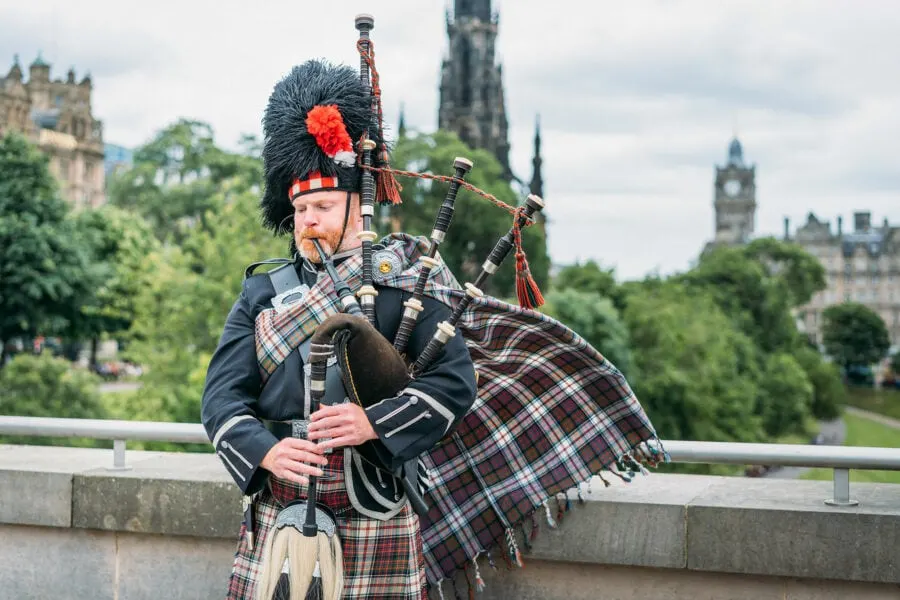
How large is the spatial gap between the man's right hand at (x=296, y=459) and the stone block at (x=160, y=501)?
1437 millimetres

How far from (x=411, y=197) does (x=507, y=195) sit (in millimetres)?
11055

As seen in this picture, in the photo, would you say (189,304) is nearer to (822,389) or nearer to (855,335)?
(822,389)

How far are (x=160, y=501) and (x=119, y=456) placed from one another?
0.30 m

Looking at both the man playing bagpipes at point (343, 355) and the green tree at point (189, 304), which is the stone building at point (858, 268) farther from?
the man playing bagpipes at point (343, 355)

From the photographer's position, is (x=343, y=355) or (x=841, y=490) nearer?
(x=343, y=355)

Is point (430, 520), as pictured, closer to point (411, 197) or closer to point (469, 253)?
point (411, 197)

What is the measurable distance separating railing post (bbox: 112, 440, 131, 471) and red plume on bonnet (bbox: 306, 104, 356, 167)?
1.98 m

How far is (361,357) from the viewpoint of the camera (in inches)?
134

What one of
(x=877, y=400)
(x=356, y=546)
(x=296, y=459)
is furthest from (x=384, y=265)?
(x=877, y=400)

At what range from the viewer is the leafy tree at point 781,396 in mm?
50000

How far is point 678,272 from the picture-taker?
73.4 meters

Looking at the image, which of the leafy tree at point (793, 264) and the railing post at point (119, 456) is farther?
the leafy tree at point (793, 264)

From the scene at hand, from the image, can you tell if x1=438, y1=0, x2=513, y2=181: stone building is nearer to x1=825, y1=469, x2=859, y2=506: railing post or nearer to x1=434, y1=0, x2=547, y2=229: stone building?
x1=434, y1=0, x2=547, y2=229: stone building

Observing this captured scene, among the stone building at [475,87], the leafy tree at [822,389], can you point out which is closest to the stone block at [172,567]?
the leafy tree at [822,389]
